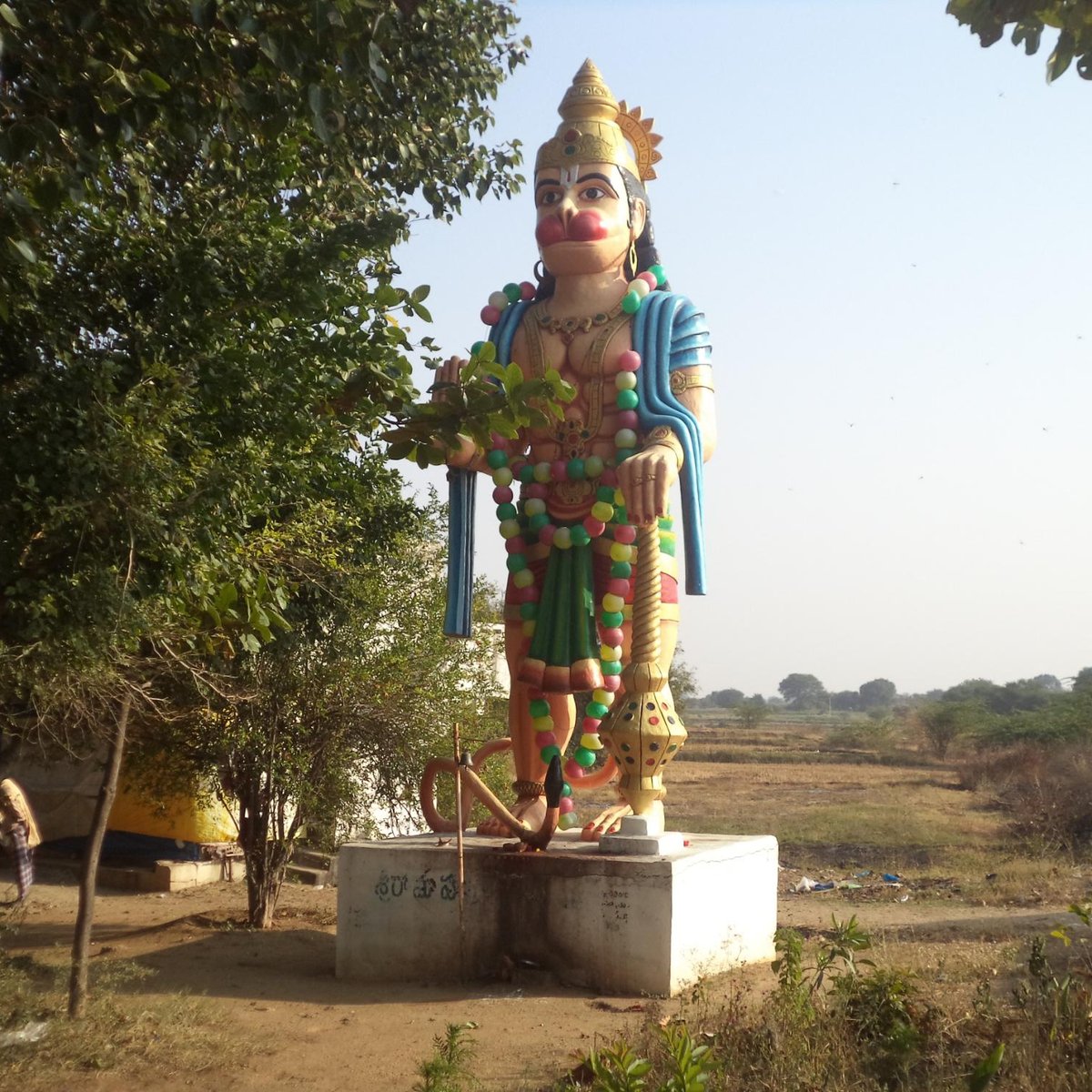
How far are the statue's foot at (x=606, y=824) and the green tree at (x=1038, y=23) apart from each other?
5155 mm

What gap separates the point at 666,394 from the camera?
8297mm

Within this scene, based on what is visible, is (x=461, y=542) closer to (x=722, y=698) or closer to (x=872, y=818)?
(x=872, y=818)

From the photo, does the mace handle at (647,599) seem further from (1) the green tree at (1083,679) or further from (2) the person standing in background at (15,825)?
(1) the green tree at (1083,679)

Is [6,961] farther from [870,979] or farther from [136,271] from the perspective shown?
[870,979]

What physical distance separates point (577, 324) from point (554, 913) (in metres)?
3.81

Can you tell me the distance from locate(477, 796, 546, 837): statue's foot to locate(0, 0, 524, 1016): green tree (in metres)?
2.48

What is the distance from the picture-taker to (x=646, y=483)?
7742 mm

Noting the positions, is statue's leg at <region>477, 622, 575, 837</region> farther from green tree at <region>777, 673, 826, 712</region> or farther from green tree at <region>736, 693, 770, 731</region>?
green tree at <region>777, 673, 826, 712</region>

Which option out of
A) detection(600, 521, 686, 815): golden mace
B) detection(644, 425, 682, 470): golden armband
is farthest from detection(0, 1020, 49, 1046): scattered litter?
detection(644, 425, 682, 470): golden armband

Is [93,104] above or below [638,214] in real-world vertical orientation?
below

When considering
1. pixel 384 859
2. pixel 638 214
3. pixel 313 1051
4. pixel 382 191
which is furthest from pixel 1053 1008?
pixel 382 191

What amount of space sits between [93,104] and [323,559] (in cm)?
388

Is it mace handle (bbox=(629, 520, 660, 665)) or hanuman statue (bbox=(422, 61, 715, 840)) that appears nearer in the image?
mace handle (bbox=(629, 520, 660, 665))

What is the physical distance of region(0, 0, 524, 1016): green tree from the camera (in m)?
4.14
